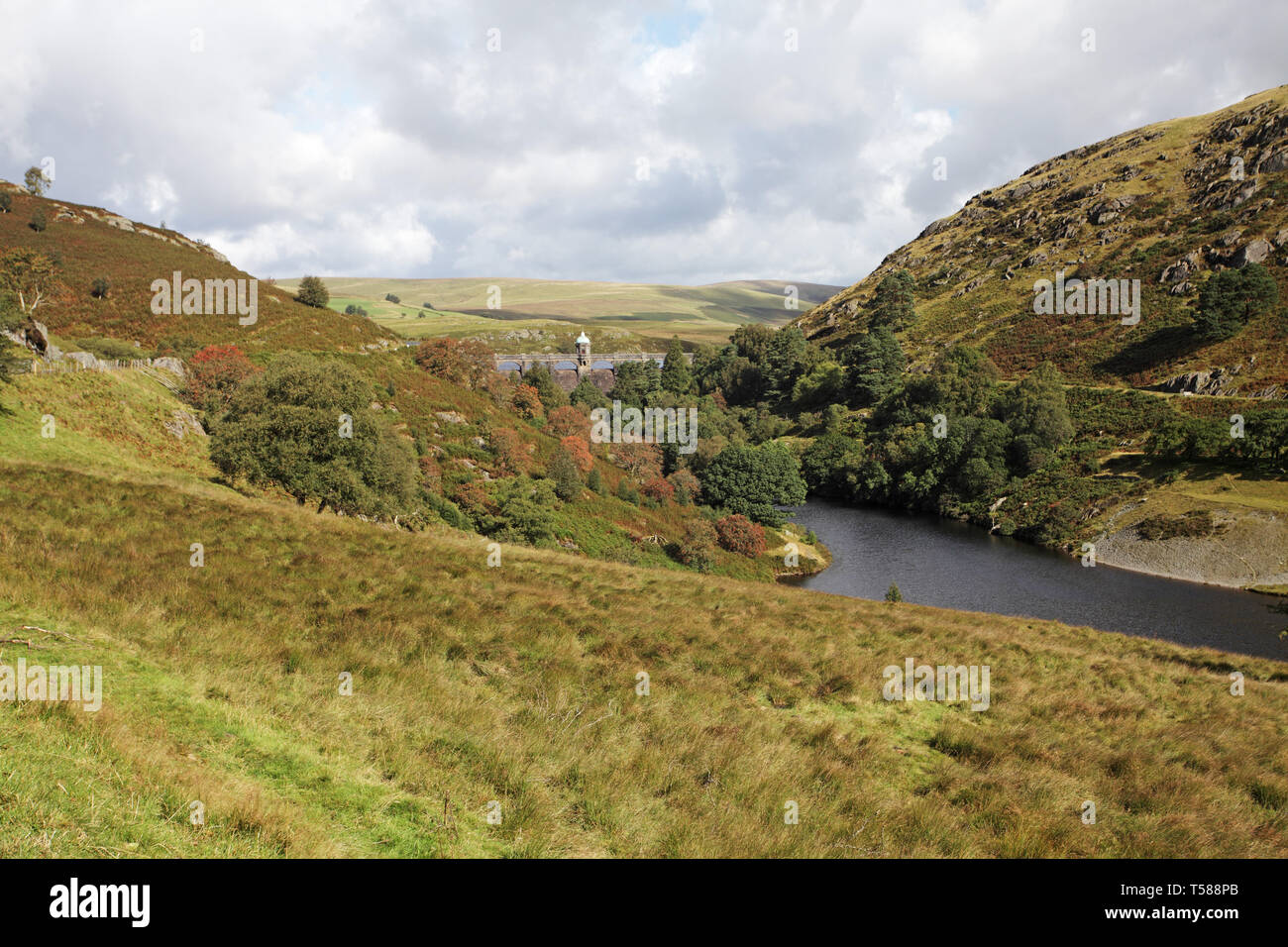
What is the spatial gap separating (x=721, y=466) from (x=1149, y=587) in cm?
4208

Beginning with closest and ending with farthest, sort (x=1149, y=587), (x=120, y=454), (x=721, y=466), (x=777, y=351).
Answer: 1. (x=120, y=454)
2. (x=1149, y=587)
3. (x=721, y=466)
4. (x=777, y=351)

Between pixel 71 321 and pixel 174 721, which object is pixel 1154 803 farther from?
pixel 71 321

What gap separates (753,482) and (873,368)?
53905mm

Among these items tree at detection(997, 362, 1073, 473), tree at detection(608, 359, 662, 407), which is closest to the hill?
tree at detection(997, 362, 1073, 473)

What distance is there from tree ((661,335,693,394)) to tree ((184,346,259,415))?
3394 inches

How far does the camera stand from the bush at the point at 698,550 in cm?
5659

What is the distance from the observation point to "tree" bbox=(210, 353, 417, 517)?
28.5 meters

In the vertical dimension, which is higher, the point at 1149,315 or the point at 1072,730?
the point at 1149,315

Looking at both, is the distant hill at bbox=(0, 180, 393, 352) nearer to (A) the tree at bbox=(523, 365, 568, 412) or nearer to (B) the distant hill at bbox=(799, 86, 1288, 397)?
(A) the tree at bbox=(523, 365, 568, 412)

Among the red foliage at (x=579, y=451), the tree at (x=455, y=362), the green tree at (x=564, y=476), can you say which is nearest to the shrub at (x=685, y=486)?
the red foliage at (x=579, y=451)

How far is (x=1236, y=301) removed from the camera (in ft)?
279

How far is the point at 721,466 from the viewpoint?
76.8 metres
